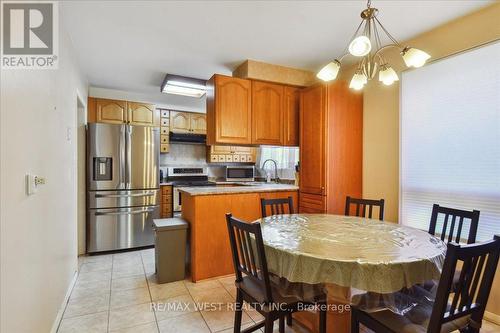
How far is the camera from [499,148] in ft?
6.66

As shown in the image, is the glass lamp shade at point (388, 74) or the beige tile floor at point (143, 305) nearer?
the glass lamp shade at point (388, 74)

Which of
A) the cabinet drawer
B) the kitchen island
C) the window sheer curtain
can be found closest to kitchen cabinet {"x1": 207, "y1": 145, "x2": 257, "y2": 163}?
the window sheer curtain

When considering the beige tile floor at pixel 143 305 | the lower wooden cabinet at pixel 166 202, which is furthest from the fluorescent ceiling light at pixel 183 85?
the beige tile floor at pixel 143 305

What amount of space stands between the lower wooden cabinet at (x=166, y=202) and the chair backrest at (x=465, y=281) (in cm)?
415

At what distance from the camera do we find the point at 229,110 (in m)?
3.20

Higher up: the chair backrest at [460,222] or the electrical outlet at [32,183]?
the electrical outlet at [32,183]

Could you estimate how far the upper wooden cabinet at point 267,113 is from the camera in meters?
3.34

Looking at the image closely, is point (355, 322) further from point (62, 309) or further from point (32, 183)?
point (62, 309)

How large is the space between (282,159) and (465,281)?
3.55m

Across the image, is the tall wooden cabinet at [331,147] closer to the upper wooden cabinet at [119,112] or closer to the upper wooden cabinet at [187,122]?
the upper wooden cabinet at [187,122]

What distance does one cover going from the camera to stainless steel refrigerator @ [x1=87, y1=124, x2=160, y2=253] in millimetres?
3678

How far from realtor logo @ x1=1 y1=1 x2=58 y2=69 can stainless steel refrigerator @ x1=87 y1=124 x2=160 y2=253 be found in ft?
6.11

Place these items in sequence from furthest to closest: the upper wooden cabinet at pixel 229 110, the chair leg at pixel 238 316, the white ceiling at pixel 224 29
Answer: the upper wooden cabinet at pixel 229 110
the white ceiling at pixel 224 29
the chair leg at pixel 238 316

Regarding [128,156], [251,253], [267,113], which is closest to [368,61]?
[251,253]
